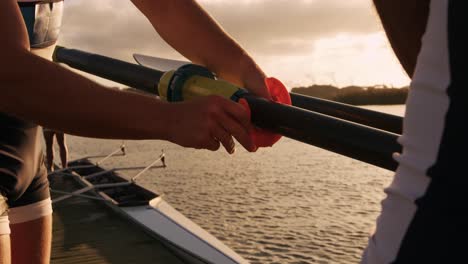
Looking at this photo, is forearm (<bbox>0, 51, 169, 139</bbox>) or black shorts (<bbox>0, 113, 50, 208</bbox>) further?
black shorts (<bbox>0, 113, 50, 208</bbox>)

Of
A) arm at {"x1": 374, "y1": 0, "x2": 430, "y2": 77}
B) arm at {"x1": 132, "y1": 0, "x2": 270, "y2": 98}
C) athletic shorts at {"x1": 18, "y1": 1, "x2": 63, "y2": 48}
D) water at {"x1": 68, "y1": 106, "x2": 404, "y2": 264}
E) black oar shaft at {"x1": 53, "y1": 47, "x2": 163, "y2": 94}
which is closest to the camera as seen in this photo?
arm at {"x1": 374, "y1": 0, "x2": 430, "y2": 77}

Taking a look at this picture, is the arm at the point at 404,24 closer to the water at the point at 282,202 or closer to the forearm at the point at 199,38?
the forearm at the point at 199,38

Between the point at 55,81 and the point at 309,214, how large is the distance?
32760mm

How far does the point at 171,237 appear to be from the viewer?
818 cm

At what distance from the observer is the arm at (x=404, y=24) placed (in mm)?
1126

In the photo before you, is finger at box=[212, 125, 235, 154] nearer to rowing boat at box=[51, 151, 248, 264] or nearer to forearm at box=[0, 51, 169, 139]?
forearm at box=[0, 51, 169, 139]

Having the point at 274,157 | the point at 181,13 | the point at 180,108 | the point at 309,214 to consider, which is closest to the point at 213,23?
the point at 181,13

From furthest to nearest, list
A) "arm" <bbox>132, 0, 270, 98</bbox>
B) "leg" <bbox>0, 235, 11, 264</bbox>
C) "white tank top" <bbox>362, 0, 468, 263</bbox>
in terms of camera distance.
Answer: "leg" <bbox>0, 235, 11, 264</bbox>, "arm" <bbox>132, 0, 270, 98</bbox>, "white tank top" <bbox>362, 0, 468, 263</bbox>

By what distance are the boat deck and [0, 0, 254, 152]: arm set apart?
631 centimetres

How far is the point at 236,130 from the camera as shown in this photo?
134 cm

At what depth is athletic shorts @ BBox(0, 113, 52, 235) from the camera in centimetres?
229

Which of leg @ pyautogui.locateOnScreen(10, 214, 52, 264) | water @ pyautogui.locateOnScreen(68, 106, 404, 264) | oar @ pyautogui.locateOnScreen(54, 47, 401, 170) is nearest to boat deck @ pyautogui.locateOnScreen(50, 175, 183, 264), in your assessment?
leg @ pyautogui.locateOnScreen(10, 214, 52, 264)

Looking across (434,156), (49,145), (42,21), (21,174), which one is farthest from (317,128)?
(49,145)

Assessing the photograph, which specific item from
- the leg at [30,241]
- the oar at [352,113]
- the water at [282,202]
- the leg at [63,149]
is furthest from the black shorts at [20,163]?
the water at [282,202]
